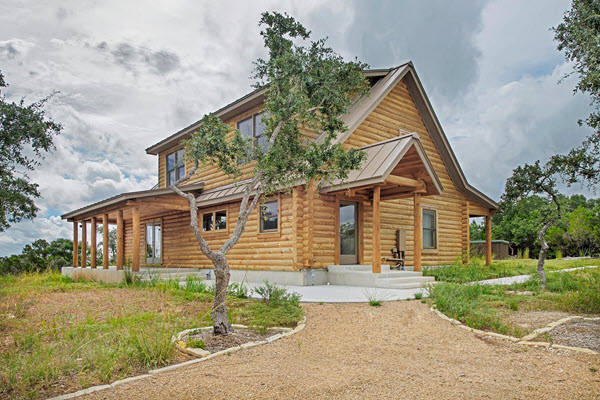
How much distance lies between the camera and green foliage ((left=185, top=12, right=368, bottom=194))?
741cm

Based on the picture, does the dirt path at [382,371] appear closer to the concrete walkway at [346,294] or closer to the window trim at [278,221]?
the concrete walkway at [346,294]

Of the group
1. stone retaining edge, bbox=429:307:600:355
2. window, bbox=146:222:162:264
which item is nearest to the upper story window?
window, bbox=146:222:162:264

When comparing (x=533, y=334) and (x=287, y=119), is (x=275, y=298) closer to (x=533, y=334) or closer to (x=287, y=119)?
(x=287, y=119)

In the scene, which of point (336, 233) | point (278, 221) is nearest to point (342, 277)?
point (336, 233)

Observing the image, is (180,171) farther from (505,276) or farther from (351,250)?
(505,276)

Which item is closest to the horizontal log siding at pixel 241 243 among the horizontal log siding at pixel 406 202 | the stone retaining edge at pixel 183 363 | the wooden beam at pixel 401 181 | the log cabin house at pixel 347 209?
the log cabin house at pixel 347 209

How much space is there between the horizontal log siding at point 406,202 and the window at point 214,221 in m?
5.30

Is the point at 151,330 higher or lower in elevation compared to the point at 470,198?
lower

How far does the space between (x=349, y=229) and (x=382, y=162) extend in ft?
10.6

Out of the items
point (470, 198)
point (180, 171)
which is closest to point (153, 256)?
point (180, 171)

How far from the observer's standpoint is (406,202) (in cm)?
1530

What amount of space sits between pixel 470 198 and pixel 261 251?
31.3ft

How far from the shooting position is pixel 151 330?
5156mm

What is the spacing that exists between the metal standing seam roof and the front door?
1.69 metres
